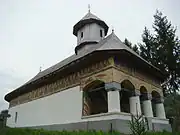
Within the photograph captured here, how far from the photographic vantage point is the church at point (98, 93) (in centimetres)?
1054

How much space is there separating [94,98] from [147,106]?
438 cm

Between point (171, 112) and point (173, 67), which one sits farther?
point (171, 112)

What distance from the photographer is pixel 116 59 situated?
447 inches

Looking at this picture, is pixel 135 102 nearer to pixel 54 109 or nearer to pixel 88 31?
pixel 54 109

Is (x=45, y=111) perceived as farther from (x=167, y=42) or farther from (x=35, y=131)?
(x=167, y=42)

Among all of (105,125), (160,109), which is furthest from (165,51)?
(105,125)

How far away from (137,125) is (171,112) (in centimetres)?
1788

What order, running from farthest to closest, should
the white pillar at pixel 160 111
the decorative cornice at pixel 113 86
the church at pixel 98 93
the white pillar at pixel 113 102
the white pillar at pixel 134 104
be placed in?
1. the white pillar at pixel 160 111
2. the white pillar at pixel 134 104
3. the church at pixel 98 93
4. the decorative cornice at pixel 113 86
5. the white pillar at pixel 113 102

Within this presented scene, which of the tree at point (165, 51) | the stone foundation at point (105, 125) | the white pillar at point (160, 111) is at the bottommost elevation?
the stone foundation at point (105, 125)

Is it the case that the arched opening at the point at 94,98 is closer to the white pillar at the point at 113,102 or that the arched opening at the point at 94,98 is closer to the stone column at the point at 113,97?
the stone column at the point at 113,97

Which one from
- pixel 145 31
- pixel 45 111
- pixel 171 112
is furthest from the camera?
pixel 145 31

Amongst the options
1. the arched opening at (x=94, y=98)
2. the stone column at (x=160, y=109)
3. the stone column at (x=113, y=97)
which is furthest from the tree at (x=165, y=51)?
the stone column at (x=113, y=97)

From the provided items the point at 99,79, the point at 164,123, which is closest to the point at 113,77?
the point at 99,79

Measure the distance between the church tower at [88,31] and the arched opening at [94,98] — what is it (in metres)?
5.30
